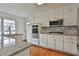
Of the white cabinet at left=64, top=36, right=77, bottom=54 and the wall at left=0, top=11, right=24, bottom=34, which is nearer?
the wall at left=0, top=11, right=24, bottom=34

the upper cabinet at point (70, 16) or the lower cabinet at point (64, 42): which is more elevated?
the upper cabinet at point (70, 16)

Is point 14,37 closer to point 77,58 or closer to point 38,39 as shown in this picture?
point 38,39

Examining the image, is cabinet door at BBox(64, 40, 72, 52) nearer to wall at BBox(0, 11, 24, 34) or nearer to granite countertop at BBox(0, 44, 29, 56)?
wall at BBox(0, 11, 24, 34)

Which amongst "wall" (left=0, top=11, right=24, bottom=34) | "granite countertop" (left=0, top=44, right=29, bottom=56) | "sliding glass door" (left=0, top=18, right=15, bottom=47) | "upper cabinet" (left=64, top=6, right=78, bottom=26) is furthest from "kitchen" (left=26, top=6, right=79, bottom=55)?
"granite countertop" (left=0, top=44, right=29, bottom=56)

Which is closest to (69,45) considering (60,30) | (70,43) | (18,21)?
(70,43)

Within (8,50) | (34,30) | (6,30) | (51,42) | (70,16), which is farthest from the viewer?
(70,16)

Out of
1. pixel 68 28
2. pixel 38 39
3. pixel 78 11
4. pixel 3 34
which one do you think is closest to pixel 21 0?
pixel 3 34

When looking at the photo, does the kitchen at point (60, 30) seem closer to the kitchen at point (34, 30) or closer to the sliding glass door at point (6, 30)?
the kitchen at point (34, 30)

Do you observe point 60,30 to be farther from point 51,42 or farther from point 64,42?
point 51,42

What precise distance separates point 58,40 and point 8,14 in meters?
1.23

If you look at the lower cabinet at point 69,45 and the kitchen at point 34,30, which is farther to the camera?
the lower cabinet at point 69,45

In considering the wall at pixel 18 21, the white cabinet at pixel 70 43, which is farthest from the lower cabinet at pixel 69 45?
the wall at pixel 18 21

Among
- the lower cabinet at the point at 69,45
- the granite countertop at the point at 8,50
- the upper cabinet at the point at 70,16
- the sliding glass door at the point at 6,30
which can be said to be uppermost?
the upper cabinet at the point at 70,16

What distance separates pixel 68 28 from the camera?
2.14 m
